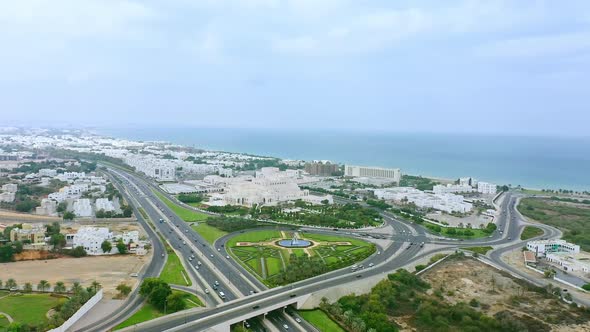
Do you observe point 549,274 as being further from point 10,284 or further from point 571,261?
point 10,284

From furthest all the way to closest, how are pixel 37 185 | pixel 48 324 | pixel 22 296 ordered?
pixel 37 185 < pixel 22 296 < pixel 48 324

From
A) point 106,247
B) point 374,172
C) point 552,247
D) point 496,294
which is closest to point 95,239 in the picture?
point 106,247

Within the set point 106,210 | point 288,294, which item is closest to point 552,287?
point 288,294

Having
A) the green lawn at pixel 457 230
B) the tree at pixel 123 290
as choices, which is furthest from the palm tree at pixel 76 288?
the green lawn at pixel 457 230

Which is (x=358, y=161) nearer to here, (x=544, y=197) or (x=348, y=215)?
(x=544, y=197)

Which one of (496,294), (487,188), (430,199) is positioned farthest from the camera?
(487,188)

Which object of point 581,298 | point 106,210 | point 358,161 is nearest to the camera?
point 581,298
